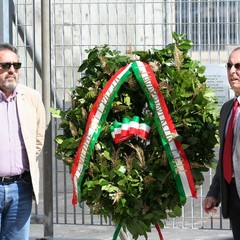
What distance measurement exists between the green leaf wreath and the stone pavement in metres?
1.95

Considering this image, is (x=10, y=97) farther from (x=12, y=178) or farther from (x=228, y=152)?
(x=228, y=152)

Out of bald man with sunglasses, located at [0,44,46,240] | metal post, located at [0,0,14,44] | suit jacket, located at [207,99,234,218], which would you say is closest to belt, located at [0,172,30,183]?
bald man with sunglasses, located at [0,44,46,240]

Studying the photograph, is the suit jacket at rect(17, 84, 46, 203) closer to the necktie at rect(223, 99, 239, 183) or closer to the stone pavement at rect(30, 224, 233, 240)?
the necktie at rect(223, 99, 239, 183)

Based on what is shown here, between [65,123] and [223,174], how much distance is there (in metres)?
1.50

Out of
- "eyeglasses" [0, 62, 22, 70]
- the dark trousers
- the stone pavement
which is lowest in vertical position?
the stone pavement

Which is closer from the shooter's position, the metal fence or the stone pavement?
the metal fence

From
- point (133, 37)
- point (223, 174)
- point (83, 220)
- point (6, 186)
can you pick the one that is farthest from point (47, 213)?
point (223, 174)

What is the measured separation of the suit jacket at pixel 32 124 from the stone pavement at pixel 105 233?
85.0 inches

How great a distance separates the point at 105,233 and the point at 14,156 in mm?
2921

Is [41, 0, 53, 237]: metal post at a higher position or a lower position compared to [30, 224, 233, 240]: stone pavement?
higher

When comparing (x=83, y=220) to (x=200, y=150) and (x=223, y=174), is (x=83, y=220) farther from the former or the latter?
(x=223, y=174)

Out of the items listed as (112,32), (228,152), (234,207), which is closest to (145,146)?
(228,152)

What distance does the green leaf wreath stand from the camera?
650cm

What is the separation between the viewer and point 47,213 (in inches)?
338
